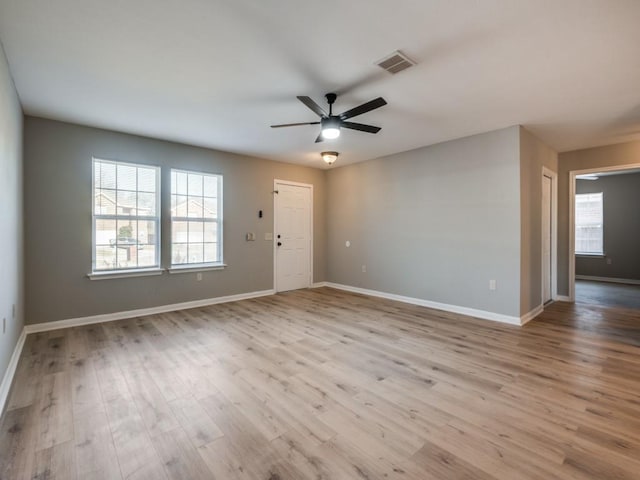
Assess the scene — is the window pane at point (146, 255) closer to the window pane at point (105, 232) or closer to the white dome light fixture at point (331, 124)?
the window pane at point (105, 232)

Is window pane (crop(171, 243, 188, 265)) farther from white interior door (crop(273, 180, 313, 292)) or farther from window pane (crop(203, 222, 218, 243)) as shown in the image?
white interior door (crop(273, 180, 313, 292))

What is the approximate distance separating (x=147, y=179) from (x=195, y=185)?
74 centimetres

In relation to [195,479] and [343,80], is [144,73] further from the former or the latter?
[195,479]

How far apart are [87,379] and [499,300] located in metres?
4.78

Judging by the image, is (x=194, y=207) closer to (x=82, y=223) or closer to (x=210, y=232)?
(x=210, y=232)

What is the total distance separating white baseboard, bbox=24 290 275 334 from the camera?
12.8ft

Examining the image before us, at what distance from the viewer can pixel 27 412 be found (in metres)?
2.14

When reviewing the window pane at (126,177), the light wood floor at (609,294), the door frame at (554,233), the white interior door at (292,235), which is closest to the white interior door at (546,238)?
the door frame at (554,233)

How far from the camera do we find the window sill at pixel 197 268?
4.93 metres

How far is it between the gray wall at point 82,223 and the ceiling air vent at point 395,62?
12.0 feet

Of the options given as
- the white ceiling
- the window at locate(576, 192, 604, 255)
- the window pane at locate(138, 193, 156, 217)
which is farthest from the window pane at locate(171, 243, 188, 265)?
the window at locate(576, 192, 604, 255)

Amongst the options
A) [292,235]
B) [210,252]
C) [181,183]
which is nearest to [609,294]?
[292,235]

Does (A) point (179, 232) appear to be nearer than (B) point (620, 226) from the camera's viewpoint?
Yes

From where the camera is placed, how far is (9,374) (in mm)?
2574
